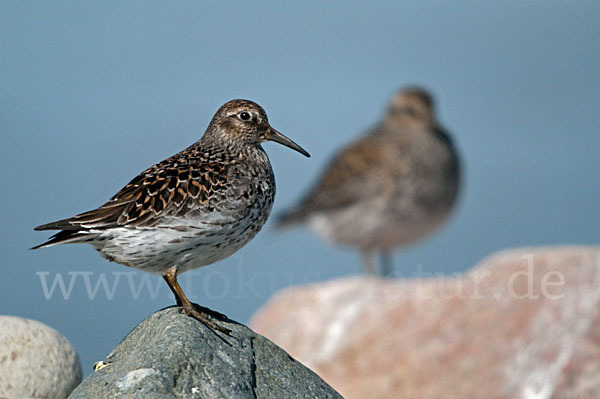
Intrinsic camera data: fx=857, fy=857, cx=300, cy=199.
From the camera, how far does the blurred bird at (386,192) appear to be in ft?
44.9

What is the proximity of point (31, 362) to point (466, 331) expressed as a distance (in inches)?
229

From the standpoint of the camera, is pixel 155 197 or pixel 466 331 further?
→ pixel 466 331

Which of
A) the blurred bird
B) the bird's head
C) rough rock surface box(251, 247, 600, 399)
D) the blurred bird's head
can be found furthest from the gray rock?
the blurred bird's head

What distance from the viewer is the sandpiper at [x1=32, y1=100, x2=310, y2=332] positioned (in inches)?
222

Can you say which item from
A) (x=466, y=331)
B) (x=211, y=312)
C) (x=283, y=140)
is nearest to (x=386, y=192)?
(x=466, y=331)

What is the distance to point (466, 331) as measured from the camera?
414 inches

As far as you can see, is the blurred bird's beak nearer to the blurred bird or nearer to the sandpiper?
the sandpiper

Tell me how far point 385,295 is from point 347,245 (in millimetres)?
2364

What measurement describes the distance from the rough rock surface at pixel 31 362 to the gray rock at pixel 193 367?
0.72m

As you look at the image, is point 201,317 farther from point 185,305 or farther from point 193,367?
point 193,367

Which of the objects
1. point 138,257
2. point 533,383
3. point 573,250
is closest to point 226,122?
point 138,257

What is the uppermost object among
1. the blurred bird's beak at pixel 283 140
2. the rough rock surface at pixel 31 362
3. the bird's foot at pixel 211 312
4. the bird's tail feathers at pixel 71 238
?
the blurred bird's beak at pixel 283 140

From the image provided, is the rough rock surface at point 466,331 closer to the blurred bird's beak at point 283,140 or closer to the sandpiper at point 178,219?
the blurred bird's beak at point 283,140

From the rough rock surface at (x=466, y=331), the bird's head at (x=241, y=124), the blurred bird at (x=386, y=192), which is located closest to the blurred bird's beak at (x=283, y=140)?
the bird's head at (x=241, y=124)
